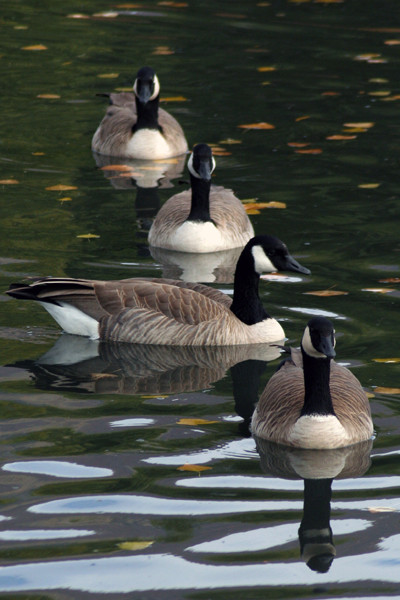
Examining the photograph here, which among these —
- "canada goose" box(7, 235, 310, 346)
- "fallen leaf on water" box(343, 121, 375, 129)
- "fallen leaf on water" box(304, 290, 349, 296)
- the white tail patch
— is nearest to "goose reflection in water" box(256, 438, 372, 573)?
"canada goose" box(7, 235, 310, 346)

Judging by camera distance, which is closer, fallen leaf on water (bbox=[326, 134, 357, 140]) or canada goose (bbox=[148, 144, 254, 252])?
canada goose (bbox=[148, 144, 254, 252])

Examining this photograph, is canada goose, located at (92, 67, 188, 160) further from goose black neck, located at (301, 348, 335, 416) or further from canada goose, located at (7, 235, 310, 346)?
goose black neck, located at (301, 348, 335, 416)

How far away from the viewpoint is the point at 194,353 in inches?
399

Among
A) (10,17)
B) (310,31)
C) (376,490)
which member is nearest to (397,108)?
(310,31)

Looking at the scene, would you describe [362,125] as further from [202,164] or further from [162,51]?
[162,51]

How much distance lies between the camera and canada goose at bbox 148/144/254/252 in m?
12.8

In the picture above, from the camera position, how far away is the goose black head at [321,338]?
24.9 ft

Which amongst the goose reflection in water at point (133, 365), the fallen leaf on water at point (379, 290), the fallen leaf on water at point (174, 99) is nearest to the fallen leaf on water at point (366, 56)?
the fallen leaf on water at point (174, 99)

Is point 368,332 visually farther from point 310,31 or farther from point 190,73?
point 310,31

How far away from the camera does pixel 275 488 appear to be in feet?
24.0

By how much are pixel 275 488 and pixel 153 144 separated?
9.48m

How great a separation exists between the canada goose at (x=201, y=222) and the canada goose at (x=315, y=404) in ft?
15.0

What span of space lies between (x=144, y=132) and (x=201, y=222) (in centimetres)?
370

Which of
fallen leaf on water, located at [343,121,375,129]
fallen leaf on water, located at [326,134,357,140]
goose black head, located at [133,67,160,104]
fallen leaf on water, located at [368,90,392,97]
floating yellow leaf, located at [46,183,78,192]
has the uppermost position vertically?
goose black head, located at [133,67,160,104]
